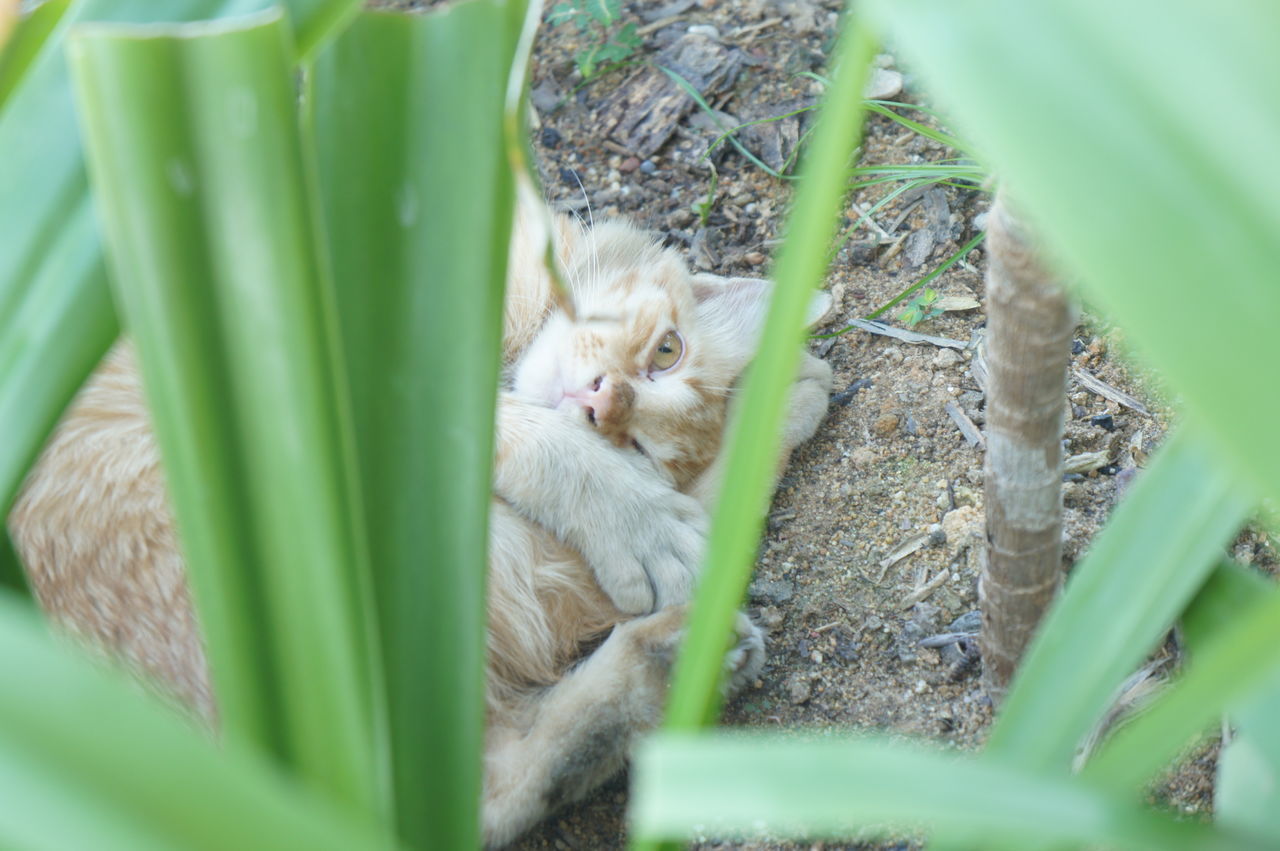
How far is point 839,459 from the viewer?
5.12 feet

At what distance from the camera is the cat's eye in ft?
5.66

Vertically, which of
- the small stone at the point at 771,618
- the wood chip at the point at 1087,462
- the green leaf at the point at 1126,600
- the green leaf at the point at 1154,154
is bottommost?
→ the small stone at the point at 771,618

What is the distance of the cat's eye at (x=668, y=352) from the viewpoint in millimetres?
Result: 1725

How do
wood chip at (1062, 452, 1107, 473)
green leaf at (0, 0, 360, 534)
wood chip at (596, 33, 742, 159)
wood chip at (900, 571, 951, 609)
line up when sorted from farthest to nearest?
wood chip at (596, 33, 742, 159), wood chip at (1062, 452, 1107, 473), wood chip at (900, 571, 951, 609), green leaf at (0, 0, 360, 534)

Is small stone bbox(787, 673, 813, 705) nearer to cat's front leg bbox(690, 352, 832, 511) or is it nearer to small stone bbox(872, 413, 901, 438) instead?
cat's front leg bbox(690, 352, 832, 511)

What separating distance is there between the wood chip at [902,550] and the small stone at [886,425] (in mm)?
204

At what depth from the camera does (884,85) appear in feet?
6.38

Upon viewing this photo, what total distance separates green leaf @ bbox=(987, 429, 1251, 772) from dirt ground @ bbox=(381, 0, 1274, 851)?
62 centimetres

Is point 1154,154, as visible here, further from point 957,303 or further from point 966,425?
point 957,303

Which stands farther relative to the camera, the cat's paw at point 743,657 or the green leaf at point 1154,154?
the cat's paw at point 743,657

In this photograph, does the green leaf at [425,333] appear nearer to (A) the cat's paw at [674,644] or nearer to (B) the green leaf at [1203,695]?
(B) the green leaf at [1203,695]

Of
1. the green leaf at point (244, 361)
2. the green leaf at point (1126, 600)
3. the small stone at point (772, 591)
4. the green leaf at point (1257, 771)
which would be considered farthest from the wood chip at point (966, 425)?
the green leaf at point (244, 361)

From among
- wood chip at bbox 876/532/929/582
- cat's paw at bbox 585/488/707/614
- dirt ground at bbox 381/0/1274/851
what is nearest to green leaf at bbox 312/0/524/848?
dirt ground at bbox 381/0/1274/851

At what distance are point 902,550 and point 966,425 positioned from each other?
25 cm
